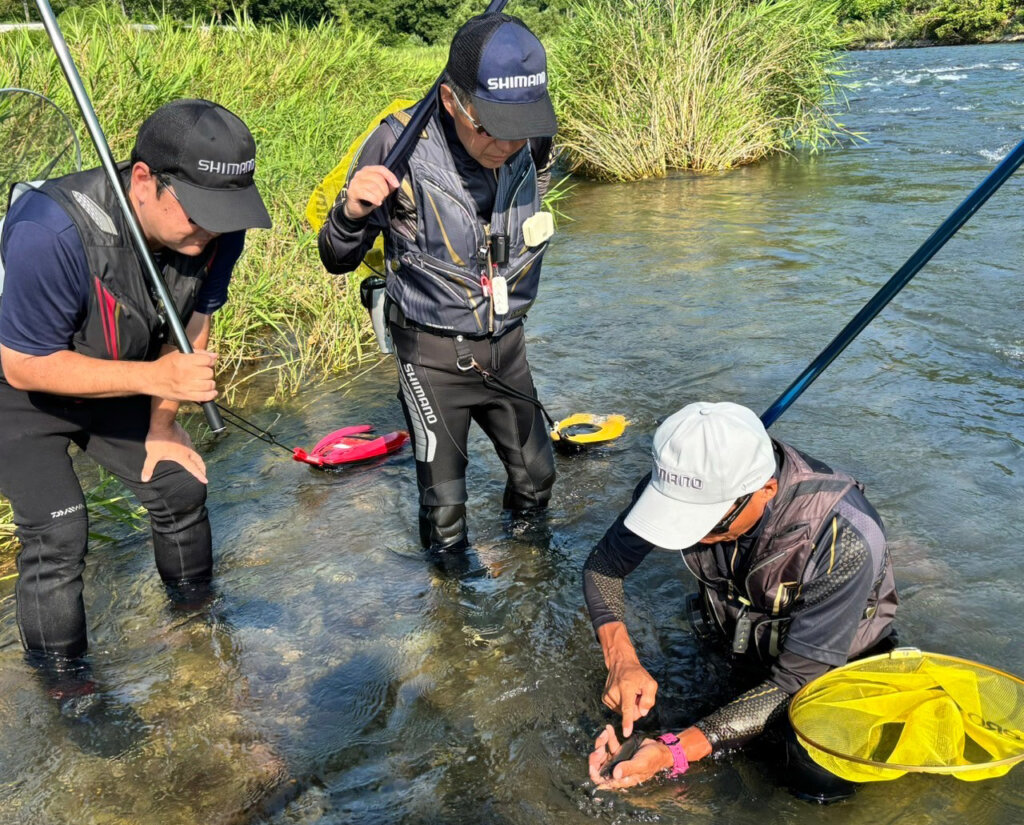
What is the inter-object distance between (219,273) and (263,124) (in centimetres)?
547

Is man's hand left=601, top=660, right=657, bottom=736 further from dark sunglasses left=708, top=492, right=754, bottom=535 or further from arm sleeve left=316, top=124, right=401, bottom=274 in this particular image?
arm sleeve left=316, top=124, right=401, bottom=274

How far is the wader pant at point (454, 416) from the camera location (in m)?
3.76

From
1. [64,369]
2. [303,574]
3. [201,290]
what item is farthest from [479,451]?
[64,369]

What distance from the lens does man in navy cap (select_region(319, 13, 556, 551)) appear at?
3.20m

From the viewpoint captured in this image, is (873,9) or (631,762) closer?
(631,762)

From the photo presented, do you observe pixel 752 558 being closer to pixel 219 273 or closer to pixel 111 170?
pixel 219 273

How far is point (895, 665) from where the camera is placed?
300 centimetres

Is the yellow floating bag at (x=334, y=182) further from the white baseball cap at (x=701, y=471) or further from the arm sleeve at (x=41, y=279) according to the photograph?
the white baseball cap at (x=701, y=471)

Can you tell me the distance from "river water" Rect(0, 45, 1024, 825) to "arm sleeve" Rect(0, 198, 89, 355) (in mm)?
1475

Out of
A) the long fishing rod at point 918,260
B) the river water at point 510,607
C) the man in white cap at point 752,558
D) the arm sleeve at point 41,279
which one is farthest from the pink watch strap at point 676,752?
the arm sleeve at point 41,279

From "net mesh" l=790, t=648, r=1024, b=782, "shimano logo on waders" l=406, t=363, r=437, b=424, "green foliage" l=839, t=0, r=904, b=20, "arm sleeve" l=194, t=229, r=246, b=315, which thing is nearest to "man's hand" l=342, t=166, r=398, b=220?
"arm sleeve" l=194, t=229, r=246, b=315

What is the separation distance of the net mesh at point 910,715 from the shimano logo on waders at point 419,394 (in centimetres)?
173

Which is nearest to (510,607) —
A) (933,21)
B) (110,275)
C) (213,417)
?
(213,417)

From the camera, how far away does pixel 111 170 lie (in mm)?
2887
